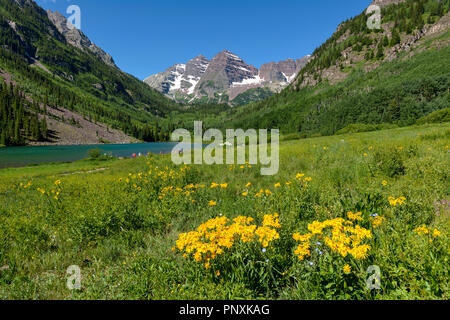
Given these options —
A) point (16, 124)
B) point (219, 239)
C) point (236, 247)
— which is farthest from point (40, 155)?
point (236, 247)

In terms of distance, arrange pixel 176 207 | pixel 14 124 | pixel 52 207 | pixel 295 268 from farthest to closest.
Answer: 1. pixel 14 124
2. pixel 52 207
3. pixel 176 207
4. pixel 295 268

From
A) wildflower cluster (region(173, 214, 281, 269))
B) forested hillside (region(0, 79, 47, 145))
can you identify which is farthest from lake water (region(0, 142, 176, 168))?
wildflower cluster (region(173, 214, 281, 269))

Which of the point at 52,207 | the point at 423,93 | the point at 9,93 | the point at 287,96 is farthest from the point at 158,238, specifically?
the point at 287,96

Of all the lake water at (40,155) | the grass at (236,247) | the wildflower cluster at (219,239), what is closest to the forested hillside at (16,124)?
the lake water at (40,155)

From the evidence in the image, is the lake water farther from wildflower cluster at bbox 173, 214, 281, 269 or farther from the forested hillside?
wildflower cluster at bbox 173, 214, 281, 269

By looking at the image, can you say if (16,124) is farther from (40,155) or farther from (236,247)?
(236,247)

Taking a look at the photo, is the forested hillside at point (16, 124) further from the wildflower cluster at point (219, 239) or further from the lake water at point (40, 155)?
the wildflower cluster at point (219, 239)

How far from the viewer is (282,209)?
5293 millimetres

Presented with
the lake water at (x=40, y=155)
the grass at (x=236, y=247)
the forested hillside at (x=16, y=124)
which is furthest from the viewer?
the forested hillside at (x=16, y=124)

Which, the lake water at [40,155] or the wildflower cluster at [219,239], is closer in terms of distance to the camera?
→ the wildflower cluster at [219,239]

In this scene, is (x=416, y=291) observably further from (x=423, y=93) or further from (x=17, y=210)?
(x=423, y=93)

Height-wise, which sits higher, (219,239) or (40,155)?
(40,155)
